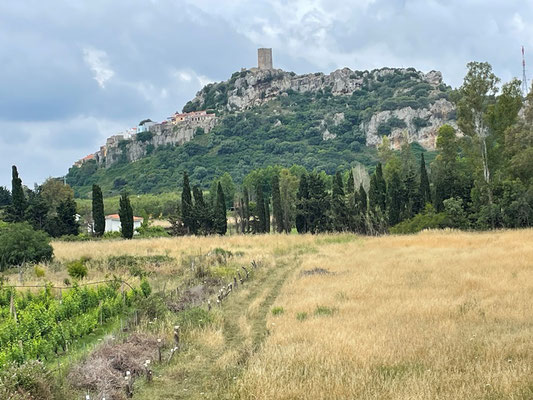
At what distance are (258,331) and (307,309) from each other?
2279mm

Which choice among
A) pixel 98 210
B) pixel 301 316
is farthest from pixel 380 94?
pixel 301 316

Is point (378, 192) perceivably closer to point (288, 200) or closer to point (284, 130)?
point (288, 200)

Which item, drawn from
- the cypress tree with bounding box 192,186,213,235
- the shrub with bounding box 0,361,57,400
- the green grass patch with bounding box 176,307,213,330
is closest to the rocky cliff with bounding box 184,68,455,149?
the cypress tree with bounding box 192,186,213,235

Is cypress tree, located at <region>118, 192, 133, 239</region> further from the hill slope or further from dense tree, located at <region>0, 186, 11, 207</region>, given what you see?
the hill slope

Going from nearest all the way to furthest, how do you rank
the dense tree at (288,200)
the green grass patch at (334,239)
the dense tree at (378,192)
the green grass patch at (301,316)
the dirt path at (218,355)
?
the dirt path at (218,355) → the green grass patch at (301,316) → the green grass patch at (334,239) → the dense tree at (378,192) → the dense tree at (288,200)

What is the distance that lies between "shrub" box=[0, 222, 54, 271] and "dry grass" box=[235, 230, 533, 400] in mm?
13998

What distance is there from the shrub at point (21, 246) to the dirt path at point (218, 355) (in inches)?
536

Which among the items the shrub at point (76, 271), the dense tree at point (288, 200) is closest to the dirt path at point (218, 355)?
the shrub at point (76, 271)

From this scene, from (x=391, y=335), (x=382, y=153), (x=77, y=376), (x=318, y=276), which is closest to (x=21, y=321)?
(x=77, y=376)

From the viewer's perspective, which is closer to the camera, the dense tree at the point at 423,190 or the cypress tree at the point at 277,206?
the dense tree at the point at 423,190

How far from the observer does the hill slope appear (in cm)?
13025

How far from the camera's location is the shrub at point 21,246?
24.2 m

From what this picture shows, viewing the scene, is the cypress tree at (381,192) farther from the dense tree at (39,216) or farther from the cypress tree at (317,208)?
the dense tree at (39,216)

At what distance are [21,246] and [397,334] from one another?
21065 millimetres
